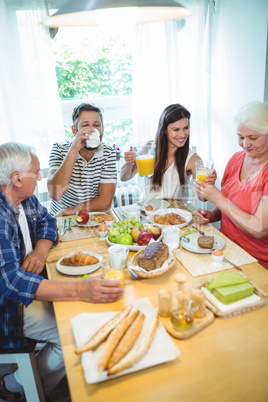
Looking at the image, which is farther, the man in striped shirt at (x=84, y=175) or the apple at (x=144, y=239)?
the man in striped shirt at (x=84, y=175)

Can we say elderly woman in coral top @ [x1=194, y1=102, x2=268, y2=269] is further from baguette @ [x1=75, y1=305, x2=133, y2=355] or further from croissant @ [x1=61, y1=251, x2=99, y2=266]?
baguette @ [x1=75, y1=305, x2=133, y2=355]

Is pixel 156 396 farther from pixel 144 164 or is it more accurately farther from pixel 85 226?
pixel 144 164

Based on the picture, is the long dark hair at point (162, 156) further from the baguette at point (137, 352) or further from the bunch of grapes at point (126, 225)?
the baguette at point (137, 352)

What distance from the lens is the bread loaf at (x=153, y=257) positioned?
1299mm

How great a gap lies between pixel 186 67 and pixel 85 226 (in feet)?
6.95

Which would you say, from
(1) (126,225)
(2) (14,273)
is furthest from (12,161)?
(1) (126,225)

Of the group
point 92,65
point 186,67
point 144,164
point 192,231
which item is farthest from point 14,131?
point 192,231

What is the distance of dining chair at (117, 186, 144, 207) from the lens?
3.19 m

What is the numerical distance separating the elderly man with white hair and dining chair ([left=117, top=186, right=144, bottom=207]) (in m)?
1.46

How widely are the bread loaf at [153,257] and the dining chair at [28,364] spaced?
24.3 inches

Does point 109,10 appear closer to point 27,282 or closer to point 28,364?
point 27,282

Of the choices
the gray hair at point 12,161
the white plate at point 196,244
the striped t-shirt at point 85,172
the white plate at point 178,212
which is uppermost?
the gray hair at point 12,161

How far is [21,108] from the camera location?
9.12 feet

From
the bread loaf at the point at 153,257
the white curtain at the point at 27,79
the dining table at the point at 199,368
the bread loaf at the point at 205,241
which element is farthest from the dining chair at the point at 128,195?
the dining table at the point at 199,368
